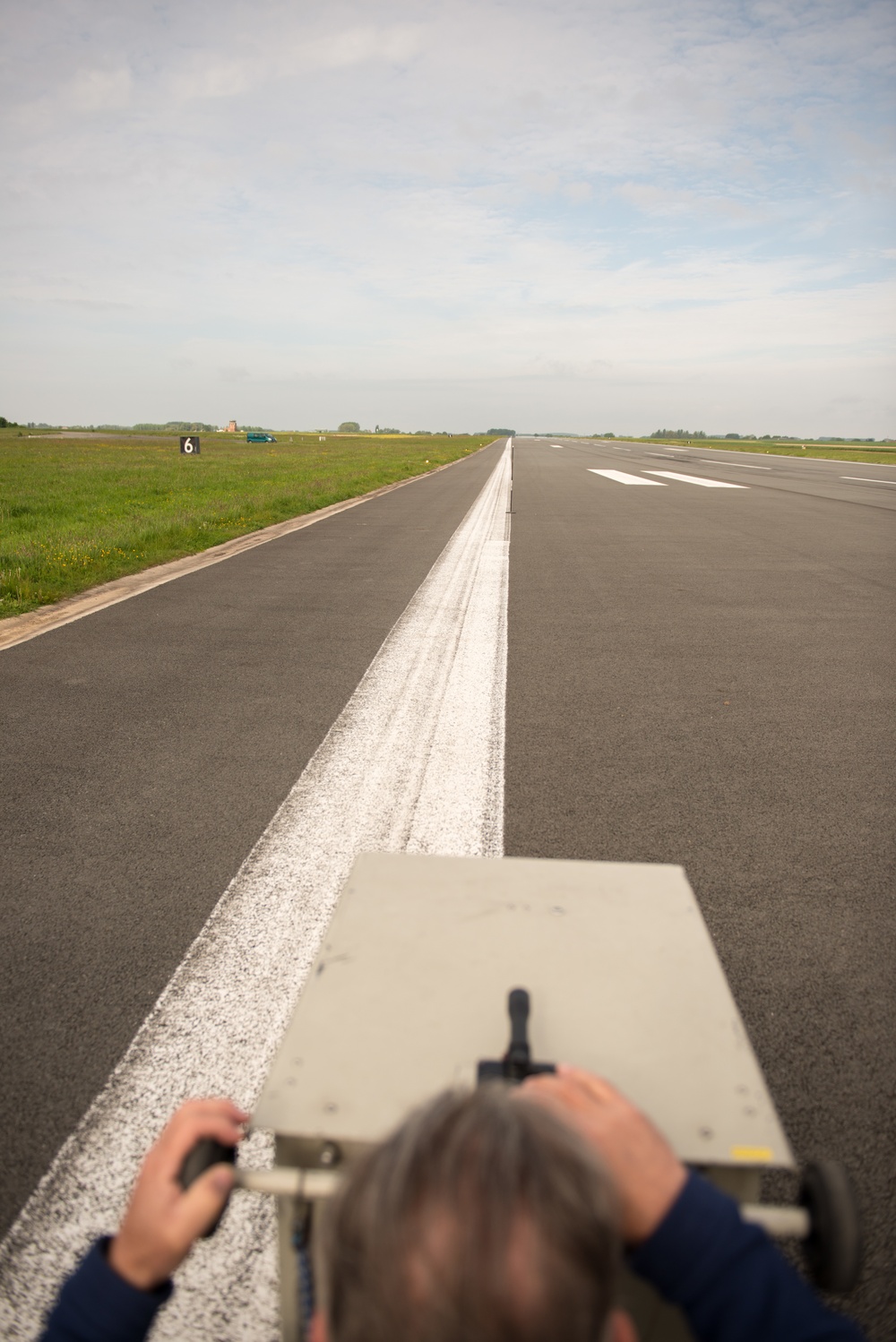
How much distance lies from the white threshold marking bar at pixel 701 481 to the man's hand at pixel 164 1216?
22994 millimetres

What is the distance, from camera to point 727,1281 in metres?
1.00

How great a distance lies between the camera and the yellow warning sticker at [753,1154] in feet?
3.59

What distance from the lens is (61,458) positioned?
4472 cm

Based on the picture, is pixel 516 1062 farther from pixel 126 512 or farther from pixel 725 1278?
pixel 126 512

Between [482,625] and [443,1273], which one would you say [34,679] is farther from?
[443,1273]

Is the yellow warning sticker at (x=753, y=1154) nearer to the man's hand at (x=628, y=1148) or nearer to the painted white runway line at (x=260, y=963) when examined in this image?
the man's hand at (x=628, y=1148)

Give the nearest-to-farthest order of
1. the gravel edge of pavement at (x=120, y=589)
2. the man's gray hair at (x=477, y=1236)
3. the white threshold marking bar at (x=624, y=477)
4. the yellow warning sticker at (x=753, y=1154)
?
1. the man's gray hair at (x=477, y=1236)
2. the yellow warning sticker at (x=753, y=1154)
3. the gravel edge of pavement at (x=120, y=589)
4. the white threshold marking bar at (x=624, y=477)

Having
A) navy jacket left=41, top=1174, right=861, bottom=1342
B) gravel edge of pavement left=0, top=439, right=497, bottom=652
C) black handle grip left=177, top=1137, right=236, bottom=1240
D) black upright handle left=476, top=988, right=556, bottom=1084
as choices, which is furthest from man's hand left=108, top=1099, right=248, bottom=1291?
gravel edge of pavement left=0, top=439, right=497, bottom=652

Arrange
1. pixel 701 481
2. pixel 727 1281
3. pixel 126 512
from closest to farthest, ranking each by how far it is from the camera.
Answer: pixel 727 1281
pixel 126 512
pixel 701 481

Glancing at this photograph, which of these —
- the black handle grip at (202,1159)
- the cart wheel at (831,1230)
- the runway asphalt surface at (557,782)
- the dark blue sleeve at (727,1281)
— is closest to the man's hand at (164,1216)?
the black handle grip at (202,1159)

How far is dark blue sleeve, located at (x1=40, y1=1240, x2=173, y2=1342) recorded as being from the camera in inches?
41.6

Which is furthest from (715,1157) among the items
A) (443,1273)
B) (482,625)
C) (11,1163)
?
(482,625)

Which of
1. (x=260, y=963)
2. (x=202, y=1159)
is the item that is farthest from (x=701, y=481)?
(x=202, y=1159)

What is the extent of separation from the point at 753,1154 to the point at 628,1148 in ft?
0.70
